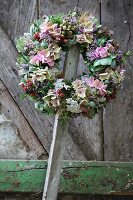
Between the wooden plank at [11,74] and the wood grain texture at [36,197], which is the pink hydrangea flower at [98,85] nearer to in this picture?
the wooden plank at [11,74]

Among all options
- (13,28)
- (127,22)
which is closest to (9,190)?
(13,28)

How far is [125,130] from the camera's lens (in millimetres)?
4258

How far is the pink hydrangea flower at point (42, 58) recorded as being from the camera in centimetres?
337

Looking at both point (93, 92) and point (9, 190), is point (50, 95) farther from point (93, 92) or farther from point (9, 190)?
point (9, 190)

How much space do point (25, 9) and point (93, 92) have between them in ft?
3.86

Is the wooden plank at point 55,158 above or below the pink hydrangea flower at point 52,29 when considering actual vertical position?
below

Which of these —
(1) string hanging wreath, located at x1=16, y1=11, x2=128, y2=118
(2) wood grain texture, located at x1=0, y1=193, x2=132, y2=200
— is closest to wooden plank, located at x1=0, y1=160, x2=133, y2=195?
(2) wood grain texture, located at x1=0, y1=193, x2=132, y2=200

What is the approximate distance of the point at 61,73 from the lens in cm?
345

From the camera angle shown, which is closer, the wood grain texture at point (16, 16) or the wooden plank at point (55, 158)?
the wooden plank at point (55, 158)

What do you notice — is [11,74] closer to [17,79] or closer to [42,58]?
[17,79]

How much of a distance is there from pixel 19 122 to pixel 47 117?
21 centimetres

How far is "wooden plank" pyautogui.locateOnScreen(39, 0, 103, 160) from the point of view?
424 centimetres

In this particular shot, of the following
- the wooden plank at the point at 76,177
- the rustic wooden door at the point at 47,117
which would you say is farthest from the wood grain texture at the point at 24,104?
the wooden plank at the point at 76,177

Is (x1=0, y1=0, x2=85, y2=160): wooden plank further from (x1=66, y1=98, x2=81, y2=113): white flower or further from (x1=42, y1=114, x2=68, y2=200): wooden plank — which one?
(x1=66, y1=98, x2=81, y2=113): white flower
